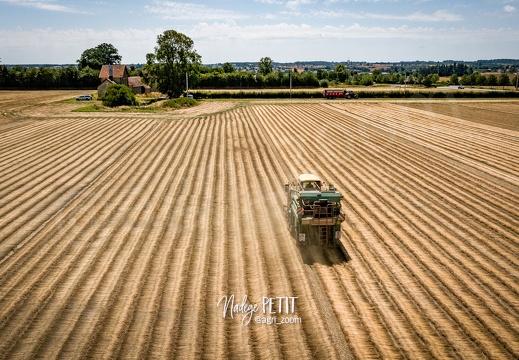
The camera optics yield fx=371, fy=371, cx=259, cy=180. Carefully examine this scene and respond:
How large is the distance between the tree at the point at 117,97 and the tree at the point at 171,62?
1262 centimetres

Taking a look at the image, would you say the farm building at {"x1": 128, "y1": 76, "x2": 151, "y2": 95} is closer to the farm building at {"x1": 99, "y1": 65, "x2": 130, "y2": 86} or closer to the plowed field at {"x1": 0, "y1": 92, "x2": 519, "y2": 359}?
the farm building at {"x1": 99, "y1": 65, "x2": 130, "y2": 86}

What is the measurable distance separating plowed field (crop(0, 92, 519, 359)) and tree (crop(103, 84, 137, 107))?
83.1 ft

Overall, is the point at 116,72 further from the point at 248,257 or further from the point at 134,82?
the point at 248,257

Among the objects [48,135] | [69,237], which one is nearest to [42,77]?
[48,135]

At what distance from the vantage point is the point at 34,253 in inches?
493

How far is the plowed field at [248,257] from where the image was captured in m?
8.64

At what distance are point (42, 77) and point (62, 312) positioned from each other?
9711 cm

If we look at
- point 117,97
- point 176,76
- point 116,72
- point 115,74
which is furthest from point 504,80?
point 117,97

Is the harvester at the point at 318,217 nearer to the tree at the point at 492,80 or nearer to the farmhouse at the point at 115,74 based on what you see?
the farmhouse at the point at 115,74

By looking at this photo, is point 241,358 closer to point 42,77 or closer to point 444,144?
point 444,144

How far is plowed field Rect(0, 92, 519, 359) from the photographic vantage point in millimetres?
8641

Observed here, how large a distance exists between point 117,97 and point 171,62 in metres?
16.2

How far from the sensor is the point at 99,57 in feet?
401

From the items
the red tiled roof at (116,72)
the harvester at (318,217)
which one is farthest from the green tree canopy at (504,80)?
the harvester at (318,217)
